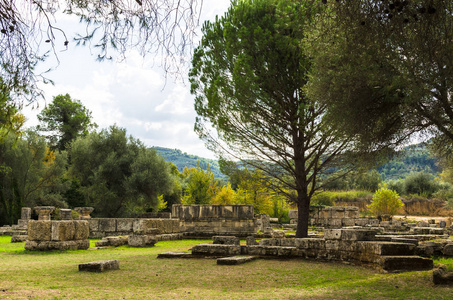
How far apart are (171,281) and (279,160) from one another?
9.12m

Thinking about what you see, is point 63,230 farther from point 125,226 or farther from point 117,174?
point 117,174

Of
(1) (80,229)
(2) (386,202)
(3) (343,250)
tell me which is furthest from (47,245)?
(2) (386,202)

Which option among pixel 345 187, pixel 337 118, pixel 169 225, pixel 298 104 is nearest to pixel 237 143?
pixel 298 104

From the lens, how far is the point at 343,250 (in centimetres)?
962

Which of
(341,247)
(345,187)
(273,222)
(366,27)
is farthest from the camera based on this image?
(345,187)

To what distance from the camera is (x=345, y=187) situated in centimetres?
5462

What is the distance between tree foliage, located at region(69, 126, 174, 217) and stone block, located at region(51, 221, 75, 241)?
17320 millimetres

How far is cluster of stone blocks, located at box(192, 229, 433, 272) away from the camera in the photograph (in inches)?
310

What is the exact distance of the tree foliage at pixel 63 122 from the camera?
41.3 m

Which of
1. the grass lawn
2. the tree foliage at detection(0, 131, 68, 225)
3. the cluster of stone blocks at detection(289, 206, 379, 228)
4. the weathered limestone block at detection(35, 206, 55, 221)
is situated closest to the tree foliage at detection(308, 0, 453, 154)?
the grass lawn

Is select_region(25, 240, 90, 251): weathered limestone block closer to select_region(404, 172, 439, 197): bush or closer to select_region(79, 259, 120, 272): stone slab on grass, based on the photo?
select_region(79, 259, 120, 272): stone slab on grass

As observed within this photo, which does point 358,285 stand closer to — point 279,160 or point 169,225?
point 279,160

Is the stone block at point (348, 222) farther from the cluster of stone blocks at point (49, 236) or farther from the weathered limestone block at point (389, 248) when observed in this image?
the cluster of stone blocks at point (49, 236)

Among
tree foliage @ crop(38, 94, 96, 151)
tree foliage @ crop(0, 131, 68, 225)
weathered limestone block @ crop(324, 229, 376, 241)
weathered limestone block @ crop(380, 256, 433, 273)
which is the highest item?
tree foliage @ crop(38, 94, 96, 151)
